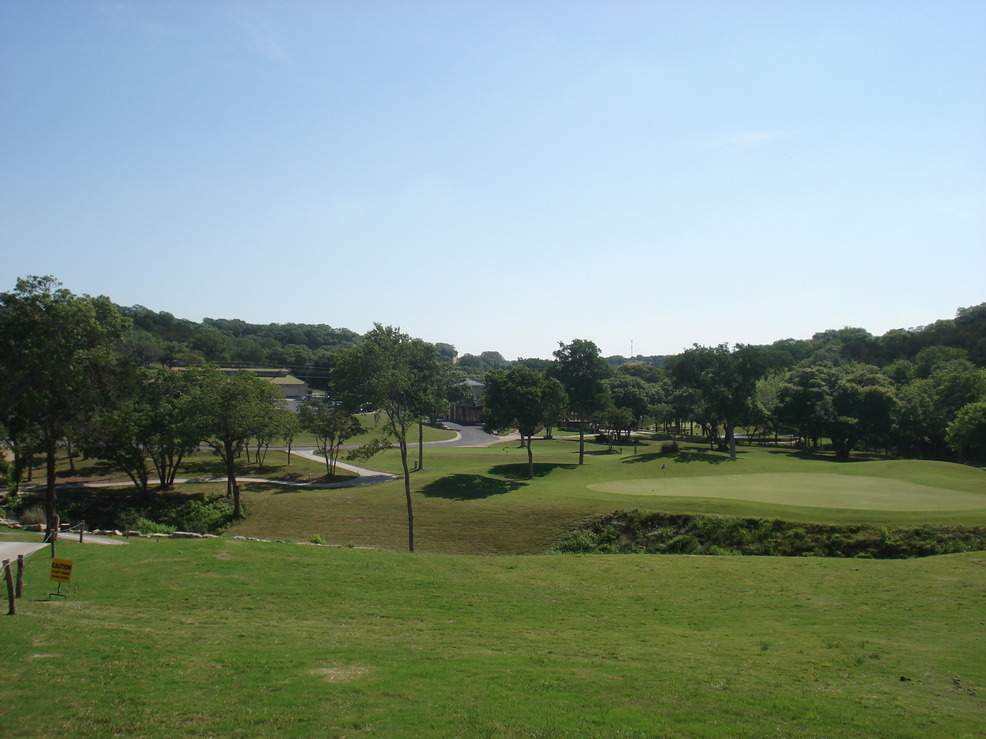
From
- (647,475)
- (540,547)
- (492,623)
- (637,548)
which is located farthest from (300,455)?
(492,623)

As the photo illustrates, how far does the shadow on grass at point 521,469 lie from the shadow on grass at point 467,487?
328 cm

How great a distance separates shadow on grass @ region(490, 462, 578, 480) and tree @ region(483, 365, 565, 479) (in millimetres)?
653

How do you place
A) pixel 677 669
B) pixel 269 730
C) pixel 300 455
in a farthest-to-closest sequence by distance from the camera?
pixel 300 455
pixel 677 669
pixel 269 730

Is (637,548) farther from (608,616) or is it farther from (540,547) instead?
(608,616)

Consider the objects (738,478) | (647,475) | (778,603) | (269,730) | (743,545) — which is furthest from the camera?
(647,475)

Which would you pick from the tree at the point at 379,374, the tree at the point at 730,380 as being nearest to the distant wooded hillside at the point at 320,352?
the tree at the point at 730,380

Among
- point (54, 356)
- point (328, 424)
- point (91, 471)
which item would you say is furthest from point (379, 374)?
point (91, 471)

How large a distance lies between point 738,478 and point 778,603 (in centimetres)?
2839

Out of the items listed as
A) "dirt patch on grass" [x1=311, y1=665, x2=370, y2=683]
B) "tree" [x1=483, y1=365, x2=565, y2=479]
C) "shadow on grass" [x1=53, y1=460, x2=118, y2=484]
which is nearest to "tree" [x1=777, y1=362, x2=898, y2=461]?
"tree" [x1=483, y1=365, x2=565, y2=479]

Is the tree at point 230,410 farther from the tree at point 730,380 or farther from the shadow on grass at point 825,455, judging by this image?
the shadow on grass at point 825,455

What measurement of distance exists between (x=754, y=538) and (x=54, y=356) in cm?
3227

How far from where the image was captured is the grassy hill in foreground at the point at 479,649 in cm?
932

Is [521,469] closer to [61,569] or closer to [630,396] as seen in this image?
[630,396]

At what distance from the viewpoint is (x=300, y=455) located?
69.8 meters
